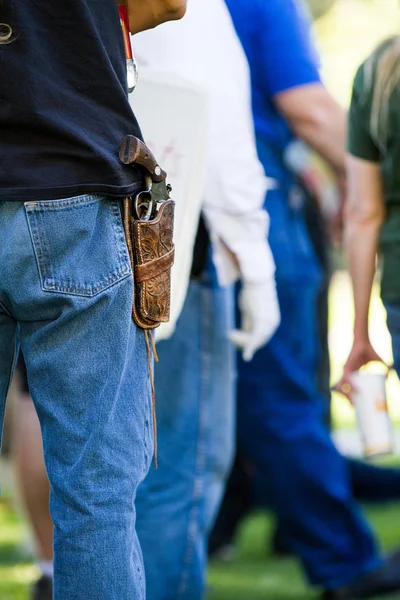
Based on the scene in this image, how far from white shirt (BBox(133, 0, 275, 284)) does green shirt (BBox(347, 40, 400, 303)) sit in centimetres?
26

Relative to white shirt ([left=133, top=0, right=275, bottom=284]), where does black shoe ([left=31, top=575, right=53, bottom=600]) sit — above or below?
below

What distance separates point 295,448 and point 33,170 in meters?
2.16

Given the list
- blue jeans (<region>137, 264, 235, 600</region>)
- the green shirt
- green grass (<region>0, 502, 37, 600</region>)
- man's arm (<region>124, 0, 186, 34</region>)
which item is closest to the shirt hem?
man's arm (<region>124, 0, 186, 34</region>)

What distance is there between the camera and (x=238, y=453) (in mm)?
4383

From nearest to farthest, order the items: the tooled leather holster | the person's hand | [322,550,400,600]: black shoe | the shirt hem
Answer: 1. the shirt hem
2. the tooled leather holster
3. the person's hand
4. [322,550,400,600]: black shoe

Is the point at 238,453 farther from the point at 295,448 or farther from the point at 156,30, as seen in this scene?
the point at 156,30

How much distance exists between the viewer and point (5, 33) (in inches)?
68.5

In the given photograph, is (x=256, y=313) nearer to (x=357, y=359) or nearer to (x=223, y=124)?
(x=357, y=359)

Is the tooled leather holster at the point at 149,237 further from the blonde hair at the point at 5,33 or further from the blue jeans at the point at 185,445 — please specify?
the blue jeans at the point at 185,445

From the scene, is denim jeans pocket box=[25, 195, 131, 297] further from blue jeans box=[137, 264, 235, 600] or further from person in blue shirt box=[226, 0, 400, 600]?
person in blue shirt box=[226, 0, 400, 600]

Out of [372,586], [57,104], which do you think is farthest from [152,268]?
[372,586]

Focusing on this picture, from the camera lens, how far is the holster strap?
6.18ft

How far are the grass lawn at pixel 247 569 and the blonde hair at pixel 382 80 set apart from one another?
1728 millimetres

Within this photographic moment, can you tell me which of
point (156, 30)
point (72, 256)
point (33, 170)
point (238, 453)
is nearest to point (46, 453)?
point (72, 256)
